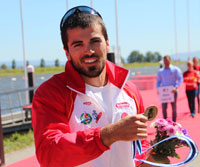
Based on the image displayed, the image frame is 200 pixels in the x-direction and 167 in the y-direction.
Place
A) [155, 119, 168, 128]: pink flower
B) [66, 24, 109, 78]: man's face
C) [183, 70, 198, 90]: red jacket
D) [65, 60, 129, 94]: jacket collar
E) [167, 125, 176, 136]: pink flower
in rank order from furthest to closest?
[183, 70, 198, 90]: red jacket
[155, 119, 168, 128]: pink flower
[167, 125, 176, 136]: pink flower
[65, 60, 129, 94]: jacket collar
[66, 24, 109, 78]: man's face

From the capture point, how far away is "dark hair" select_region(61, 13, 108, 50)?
4.45 ft

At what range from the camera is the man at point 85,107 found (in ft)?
3.59

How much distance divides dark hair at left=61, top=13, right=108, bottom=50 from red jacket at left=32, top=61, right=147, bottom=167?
0.59 feet

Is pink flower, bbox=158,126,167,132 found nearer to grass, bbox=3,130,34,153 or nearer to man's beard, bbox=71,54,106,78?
man's beard, bbox=71,54,106,78

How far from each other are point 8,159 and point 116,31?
10.0 meters

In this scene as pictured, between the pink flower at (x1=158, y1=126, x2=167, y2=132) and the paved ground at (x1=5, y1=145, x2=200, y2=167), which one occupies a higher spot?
the pink flower at (x1=158, y1=126, x2=167, y2=132)

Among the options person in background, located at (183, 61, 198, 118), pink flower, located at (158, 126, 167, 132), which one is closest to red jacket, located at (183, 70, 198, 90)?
person in background, located at (183, 61, 198, 118)

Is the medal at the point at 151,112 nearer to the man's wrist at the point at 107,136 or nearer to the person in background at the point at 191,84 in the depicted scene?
the man's wrist at the point at 107,136

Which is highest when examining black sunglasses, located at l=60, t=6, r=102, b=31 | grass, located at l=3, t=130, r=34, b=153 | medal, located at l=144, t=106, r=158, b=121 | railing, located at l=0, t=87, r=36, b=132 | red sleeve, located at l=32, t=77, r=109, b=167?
black sunglasses, located at l=60, t=6, r=102, b=31

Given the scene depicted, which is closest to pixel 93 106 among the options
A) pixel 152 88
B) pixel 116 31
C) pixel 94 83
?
pixel 94 83

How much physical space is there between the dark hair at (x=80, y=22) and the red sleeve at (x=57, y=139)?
346mm

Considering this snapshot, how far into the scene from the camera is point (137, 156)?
162 centimetres

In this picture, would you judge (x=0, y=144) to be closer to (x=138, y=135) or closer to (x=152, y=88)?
(x=138, y=135)

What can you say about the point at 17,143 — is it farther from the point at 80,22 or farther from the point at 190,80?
the point at 80,22
